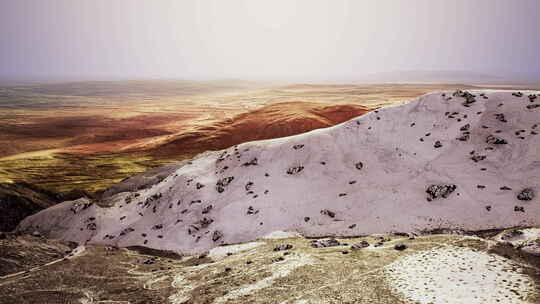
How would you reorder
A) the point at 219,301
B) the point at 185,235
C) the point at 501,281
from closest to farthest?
the point at 501,281, the point at 219,301, the point at 185,235

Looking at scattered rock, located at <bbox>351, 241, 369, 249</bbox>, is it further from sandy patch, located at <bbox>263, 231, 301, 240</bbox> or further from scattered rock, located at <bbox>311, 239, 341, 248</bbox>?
sandy patch, located at <bbox>263, 231, 301, 240</bbox>

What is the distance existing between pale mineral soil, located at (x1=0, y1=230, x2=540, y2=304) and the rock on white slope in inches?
114

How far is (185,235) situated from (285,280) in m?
13.1

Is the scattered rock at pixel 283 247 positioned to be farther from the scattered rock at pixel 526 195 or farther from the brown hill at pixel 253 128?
the brown hill at pixel 253 128

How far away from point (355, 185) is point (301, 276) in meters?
12.6

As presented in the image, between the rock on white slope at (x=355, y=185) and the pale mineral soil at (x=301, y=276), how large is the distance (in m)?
2.89

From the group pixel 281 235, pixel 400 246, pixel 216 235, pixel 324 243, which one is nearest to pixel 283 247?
pixel 324 243

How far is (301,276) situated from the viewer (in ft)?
57.0

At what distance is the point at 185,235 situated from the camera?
27.9 m

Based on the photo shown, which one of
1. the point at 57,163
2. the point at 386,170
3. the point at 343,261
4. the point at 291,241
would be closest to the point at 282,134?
the point at 57,163

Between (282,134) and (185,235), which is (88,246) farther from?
(282,134)

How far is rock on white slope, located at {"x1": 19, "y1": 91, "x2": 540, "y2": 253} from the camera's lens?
24188 mm

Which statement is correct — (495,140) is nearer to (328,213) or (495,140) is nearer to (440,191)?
(440,191)

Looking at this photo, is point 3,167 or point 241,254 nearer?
point 241,254
